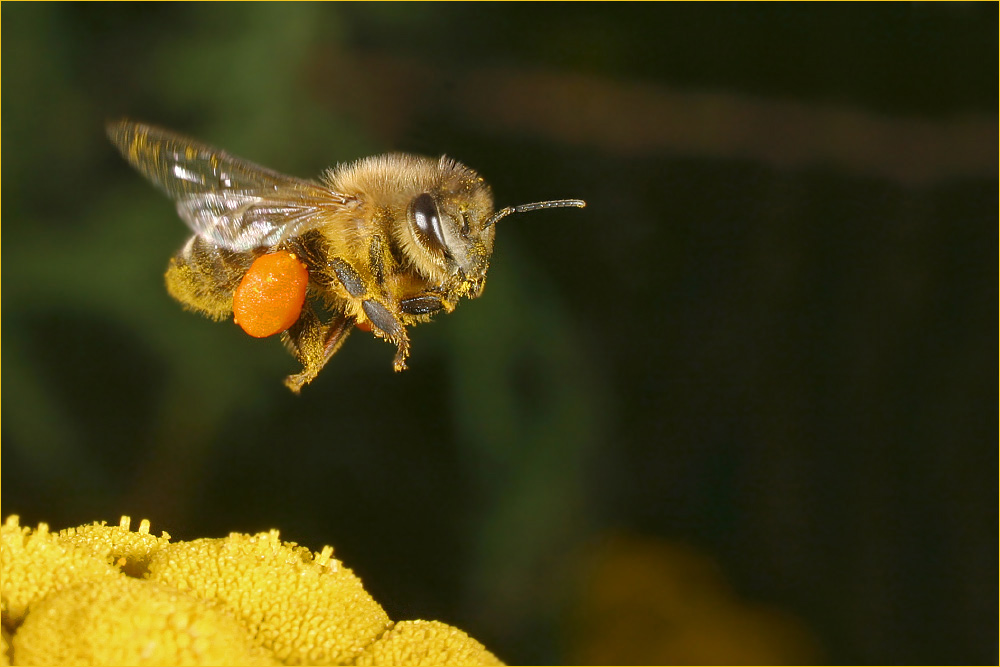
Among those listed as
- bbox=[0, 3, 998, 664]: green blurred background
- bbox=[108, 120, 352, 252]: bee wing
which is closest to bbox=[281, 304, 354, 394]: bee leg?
bbox=[108, 120, 352, 252]: bee wing

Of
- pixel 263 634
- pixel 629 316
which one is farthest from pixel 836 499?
pixel 263 634

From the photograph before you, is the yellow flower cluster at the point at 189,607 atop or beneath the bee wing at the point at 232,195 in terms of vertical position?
beneath

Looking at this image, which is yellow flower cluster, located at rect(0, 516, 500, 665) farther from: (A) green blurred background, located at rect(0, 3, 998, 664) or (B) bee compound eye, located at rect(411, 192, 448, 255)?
(A) green blurred background, located at rect(0, 3, 998, 664)

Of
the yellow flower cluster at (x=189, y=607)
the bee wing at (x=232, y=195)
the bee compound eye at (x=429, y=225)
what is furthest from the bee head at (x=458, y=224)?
the yellow flower cluster at (x=189, y=607)

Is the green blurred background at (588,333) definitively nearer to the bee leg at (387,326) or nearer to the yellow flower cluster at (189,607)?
the bee leg at (387,326)

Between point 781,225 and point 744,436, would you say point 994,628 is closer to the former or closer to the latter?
point 744,436

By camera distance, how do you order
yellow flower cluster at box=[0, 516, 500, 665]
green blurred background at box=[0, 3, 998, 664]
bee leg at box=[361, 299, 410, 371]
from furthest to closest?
green blurred background at box=[0, 3, 998, 664], bee leg at box=[361, 299, 410, 371], yellow flower cluster at box=[0, 516, 500, 665]

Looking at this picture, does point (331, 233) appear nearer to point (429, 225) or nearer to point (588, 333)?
point (429, 225)

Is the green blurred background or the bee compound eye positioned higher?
the green blurred background
